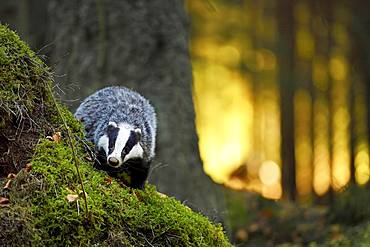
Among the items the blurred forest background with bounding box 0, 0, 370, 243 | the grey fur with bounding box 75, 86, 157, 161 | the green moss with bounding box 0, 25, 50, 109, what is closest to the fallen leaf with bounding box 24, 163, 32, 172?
the green moss with bounding box 0, 25, 50, 109

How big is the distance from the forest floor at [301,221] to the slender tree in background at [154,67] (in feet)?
4.85

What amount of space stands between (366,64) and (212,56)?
713 centimetres

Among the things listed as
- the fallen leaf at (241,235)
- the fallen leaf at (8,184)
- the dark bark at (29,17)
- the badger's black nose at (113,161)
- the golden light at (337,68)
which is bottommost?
the golden light at (337,68)

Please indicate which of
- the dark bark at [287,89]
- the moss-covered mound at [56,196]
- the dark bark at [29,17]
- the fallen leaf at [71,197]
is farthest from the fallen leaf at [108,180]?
the dark bark at [287,89]

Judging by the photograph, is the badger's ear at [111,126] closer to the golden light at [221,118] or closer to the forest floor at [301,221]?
the forest floor at [301,221]

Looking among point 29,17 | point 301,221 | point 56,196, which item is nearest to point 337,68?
point 301,221

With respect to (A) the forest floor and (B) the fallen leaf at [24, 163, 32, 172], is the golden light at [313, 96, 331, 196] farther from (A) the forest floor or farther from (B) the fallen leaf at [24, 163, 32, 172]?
(B) the fallen leaf at [24, 163, 32, 172]

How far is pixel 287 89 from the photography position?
21062 millimetres

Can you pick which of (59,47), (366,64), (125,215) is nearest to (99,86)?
(59,47)

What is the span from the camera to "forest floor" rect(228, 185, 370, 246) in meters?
10.2

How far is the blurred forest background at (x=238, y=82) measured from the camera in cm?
979

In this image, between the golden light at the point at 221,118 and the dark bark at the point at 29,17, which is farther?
the golden light at the point at 221,118

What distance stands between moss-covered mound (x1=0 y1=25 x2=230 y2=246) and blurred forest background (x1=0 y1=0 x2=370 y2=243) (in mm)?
300

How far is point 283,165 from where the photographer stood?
2056cm
